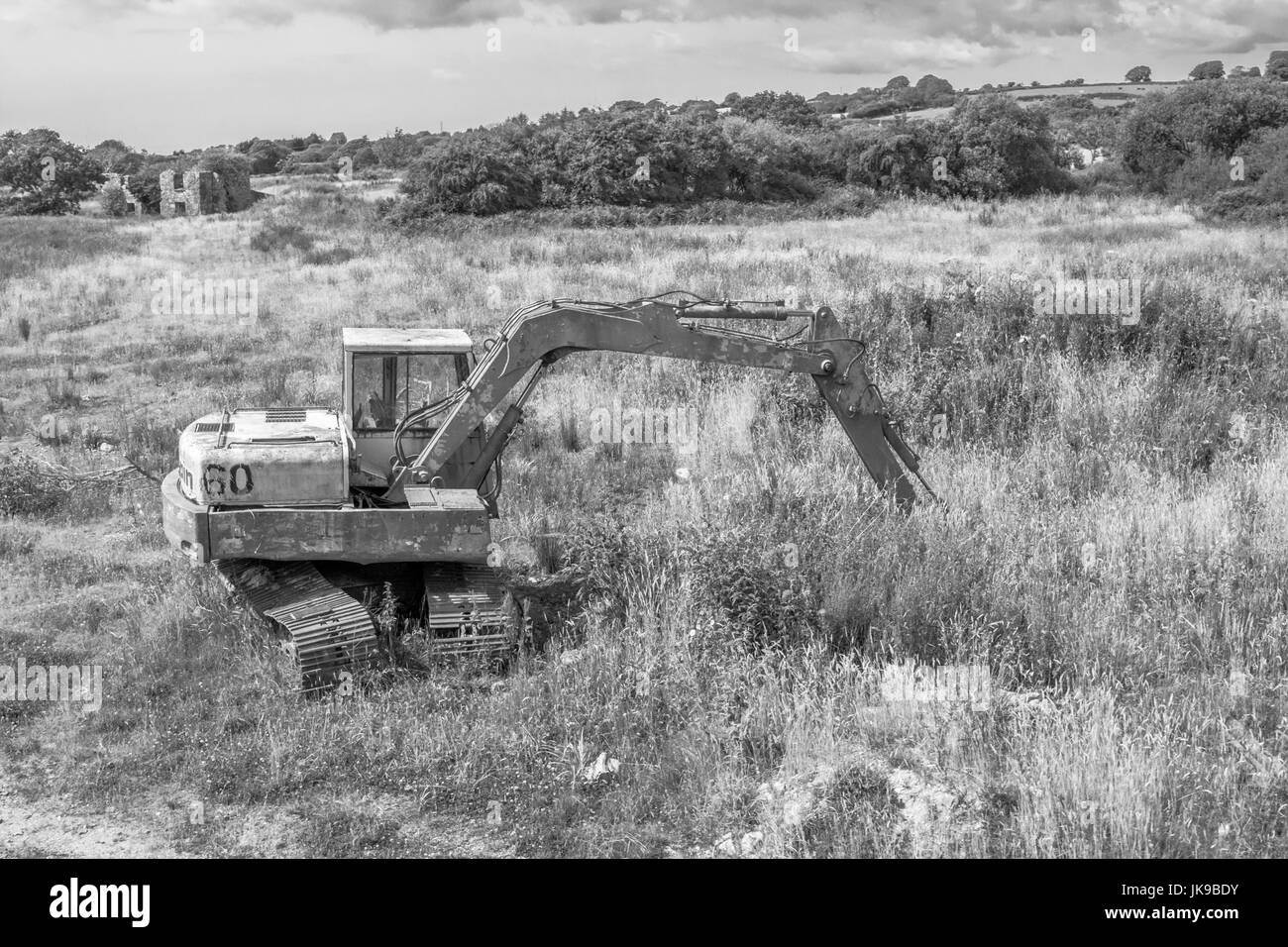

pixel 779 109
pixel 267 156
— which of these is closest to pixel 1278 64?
pixel 779 109

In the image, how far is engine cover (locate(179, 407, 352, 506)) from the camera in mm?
7547

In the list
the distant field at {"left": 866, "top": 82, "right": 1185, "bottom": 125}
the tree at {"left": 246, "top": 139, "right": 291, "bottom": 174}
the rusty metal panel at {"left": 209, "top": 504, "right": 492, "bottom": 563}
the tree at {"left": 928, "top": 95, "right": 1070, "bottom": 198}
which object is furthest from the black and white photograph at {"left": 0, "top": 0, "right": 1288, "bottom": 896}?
the distant field at {"left": 866, "top": 82, "right": 1185, "bottom": 125}

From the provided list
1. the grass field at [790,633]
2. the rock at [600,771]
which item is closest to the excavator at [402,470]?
the grass field at [790,633]

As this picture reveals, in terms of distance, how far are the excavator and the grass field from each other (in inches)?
15.0

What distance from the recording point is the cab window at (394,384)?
8.74 m

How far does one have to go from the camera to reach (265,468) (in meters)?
7.62

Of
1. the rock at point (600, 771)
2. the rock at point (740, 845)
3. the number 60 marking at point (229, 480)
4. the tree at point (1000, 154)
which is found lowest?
the rock at point (740, 845)

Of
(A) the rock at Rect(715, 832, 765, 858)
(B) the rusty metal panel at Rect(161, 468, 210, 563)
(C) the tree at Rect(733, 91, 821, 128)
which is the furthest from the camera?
(C) the tree at Rect(733, 91, 821, 128)

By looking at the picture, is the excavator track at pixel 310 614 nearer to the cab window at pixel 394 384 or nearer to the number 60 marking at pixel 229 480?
the number 60 marking at pixel 229 480

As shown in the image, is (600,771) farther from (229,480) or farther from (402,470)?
(229,480)

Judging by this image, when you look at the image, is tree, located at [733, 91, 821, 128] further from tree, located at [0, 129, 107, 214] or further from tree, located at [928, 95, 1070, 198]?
tree, located at [0, 129, 107, 214]

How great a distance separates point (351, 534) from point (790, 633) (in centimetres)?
284

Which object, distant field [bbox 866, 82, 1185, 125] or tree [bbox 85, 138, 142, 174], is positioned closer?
tree [bbox 85, 138, 142, 174]

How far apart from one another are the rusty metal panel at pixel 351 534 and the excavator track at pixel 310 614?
0.97ft
